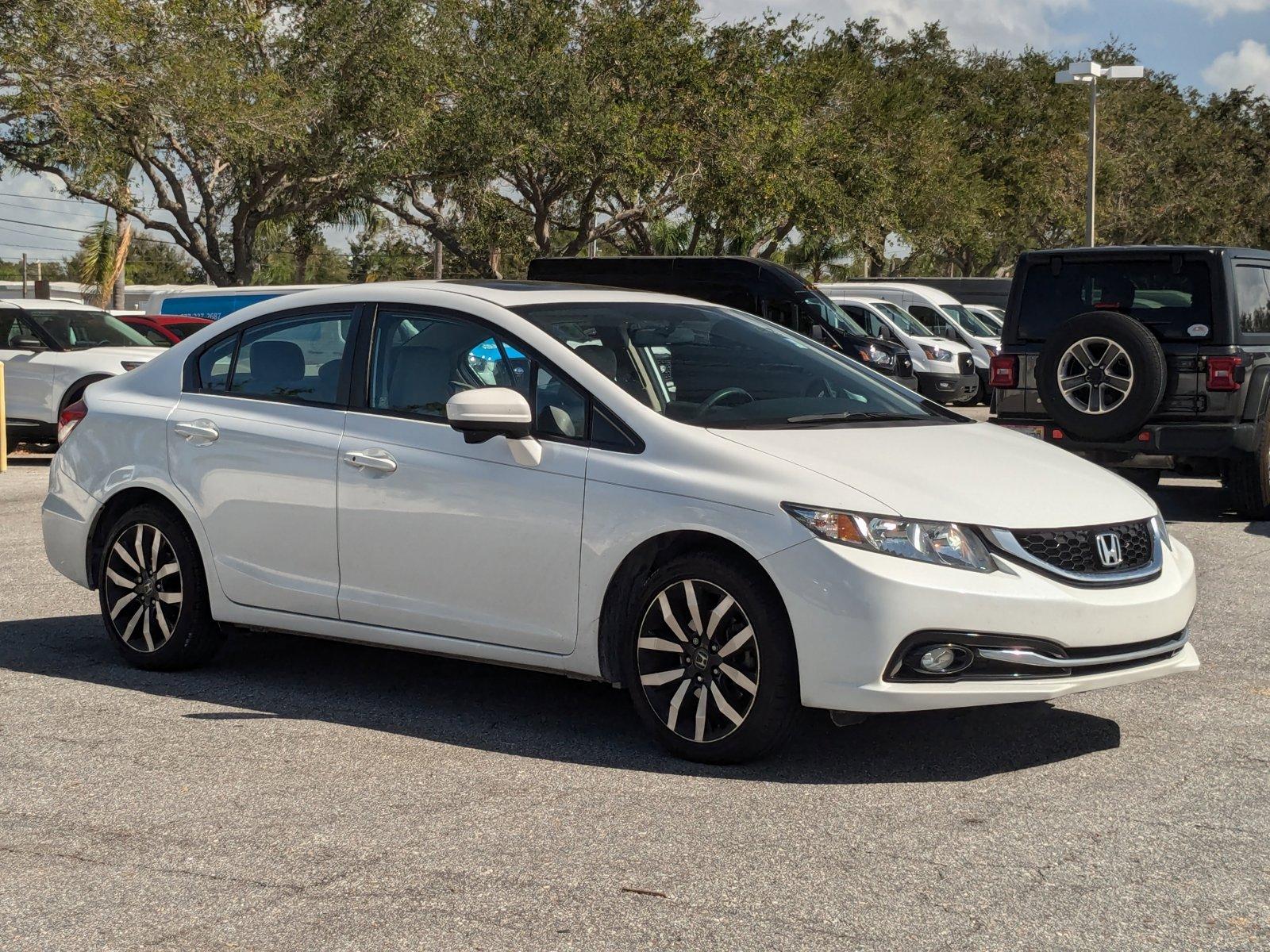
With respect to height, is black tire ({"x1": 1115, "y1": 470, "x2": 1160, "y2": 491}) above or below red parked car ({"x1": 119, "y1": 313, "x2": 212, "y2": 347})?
below

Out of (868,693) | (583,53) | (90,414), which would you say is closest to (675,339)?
(868,693)

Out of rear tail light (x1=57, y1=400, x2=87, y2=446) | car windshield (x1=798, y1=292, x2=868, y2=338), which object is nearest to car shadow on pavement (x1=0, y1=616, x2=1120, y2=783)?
rear tail light (x1=57, y1=400, x2=87, y2=446)

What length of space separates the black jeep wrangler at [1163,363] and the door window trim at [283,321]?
20.1ft

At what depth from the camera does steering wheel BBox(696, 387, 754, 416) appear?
17.9 feet

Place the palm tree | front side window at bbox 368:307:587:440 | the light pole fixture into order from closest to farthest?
front side window at bbox 368:307:587:440 < the light pole fixture < the palm tree

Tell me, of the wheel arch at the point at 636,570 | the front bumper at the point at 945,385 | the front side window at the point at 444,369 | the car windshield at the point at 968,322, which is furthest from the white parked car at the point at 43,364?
the car windshield at the point at 968,322

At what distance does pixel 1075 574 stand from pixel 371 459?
250 centimetres

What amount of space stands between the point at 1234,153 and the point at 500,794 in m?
57.7

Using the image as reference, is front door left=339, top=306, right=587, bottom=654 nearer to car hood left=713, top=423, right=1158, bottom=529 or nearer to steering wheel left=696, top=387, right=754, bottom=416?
steering wheel left=696, top=387, right=754, bottom=416

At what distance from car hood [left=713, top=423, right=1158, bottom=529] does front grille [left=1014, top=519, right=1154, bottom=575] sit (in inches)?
1.0

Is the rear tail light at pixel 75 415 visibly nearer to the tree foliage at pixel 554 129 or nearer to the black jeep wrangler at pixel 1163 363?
the black jeep wrangler at pixel 1163 363

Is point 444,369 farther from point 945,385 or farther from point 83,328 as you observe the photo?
point 945,385

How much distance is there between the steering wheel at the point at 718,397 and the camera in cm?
545

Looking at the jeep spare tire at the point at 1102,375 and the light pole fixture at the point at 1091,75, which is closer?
the jeep spare tire at the point at 1102,375
